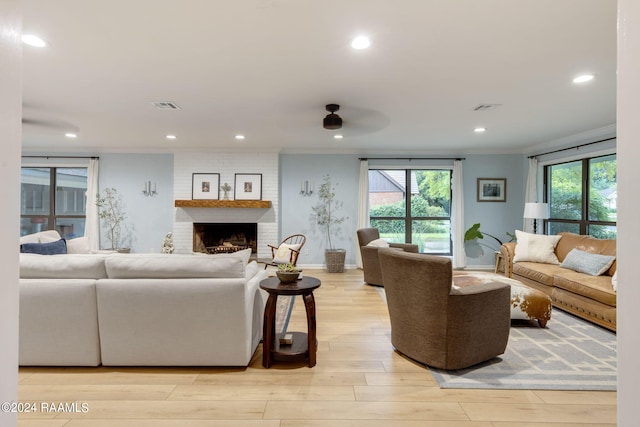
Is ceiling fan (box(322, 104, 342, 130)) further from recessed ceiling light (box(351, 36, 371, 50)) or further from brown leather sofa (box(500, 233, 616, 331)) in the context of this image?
brown leather sofa (box(500, 233, 616, 331))

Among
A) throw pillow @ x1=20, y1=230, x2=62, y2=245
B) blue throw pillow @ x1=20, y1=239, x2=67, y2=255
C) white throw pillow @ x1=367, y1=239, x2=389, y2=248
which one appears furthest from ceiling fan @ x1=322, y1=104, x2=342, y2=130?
throw pillow @ x1=20, y1=230, x2=62, y2=245

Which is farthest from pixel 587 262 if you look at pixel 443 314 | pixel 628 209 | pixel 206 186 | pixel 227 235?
pixel 206 186

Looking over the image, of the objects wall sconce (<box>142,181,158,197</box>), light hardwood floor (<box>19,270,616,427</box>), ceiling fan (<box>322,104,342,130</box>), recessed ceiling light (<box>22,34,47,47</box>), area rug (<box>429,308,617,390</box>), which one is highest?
recessed ceiling light (<box>22,34,47,47</box>)

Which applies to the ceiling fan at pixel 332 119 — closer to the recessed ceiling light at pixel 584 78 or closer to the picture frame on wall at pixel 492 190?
the recessed ceiling light at pixel 584 78

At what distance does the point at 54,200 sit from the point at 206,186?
10.4 ft

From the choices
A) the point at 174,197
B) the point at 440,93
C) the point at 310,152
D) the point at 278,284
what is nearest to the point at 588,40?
the point at 440,93

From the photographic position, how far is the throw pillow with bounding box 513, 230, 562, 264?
465cm

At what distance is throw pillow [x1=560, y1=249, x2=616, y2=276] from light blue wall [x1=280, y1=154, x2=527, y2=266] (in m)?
2.51

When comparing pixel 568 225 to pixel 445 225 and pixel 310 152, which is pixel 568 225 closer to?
pixel 445 225

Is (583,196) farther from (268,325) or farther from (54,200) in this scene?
(54,200)

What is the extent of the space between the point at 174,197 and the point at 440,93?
5.31 meters

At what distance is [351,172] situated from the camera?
259 inches

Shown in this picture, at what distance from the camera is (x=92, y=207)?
6449 mm

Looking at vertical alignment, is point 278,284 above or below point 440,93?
below
